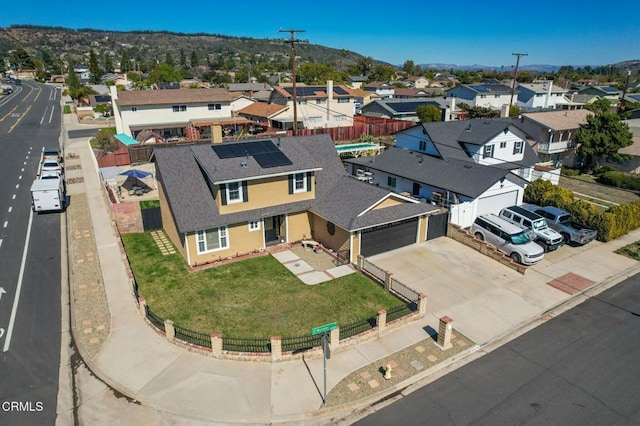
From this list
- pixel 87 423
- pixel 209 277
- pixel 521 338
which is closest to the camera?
pixel 87 423

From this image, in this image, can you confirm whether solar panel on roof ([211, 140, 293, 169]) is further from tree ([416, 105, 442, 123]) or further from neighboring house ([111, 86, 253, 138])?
tree ([416, 105, 442, 123])

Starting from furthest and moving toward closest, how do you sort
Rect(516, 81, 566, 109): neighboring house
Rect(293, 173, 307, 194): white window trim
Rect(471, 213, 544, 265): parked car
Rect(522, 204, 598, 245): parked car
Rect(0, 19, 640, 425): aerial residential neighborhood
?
Rect(516, 81, 566, 109): neighboring house → Rect(522, 204, 598, 245): parked car → Rect(293, 173, 307, 194): white window trim → Rect(471, 213, 544, 265): parked car → Rect(0, 19, 640, 425): aerial residential neighborhood

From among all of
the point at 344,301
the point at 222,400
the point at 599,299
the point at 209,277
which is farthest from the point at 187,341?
the point at 599,299

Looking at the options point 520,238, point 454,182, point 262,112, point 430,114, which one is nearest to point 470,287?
point 520,238

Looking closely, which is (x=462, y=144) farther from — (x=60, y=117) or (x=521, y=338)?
(x=60, y=117)

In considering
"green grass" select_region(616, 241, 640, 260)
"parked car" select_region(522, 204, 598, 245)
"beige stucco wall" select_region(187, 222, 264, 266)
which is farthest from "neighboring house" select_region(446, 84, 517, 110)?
"beige stucco wall" select_region(187, 222, 264, 266)

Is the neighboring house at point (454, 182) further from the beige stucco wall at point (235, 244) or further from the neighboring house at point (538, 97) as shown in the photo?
the neighboring house at point (538, 97)
